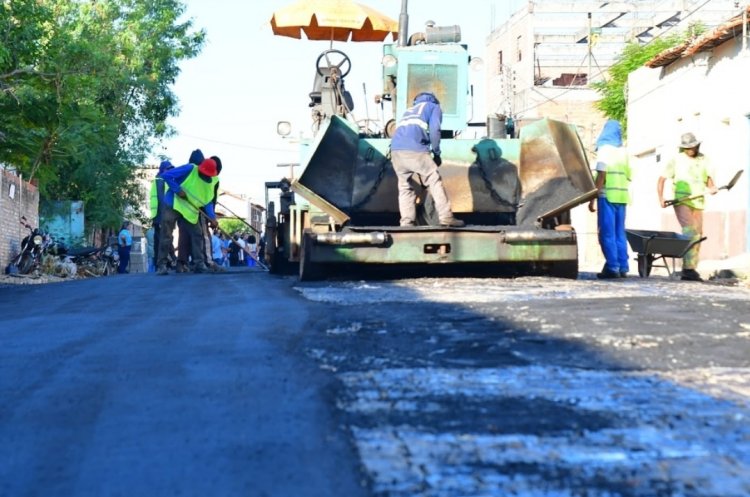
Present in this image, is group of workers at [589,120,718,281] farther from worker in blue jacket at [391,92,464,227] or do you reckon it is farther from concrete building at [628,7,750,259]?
concrete building at [628,7,750,259]

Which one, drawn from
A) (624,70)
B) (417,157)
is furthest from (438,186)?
(624,70)

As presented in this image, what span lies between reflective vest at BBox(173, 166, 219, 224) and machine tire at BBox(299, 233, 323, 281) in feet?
14.5

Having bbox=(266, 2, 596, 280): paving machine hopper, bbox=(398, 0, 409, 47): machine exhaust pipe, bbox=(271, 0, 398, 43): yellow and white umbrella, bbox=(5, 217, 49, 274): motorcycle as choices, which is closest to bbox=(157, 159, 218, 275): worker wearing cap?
bbox=(271, 0, 398, 43): yellow and white umbrella

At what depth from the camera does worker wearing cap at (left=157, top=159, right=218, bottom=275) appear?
14.1 metres

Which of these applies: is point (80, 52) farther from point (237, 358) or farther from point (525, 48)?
point (525, 48)

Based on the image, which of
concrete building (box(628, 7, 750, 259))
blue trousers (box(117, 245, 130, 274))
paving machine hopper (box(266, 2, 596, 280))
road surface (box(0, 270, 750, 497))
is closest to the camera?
road surface (box(0, 270, 750, 497))

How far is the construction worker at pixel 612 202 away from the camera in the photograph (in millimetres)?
11023

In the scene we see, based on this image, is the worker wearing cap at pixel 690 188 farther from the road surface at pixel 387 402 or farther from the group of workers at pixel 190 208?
the group of workers at pixel 190 208

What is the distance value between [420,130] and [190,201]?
496cm

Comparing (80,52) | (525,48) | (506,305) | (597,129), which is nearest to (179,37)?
(80,52)

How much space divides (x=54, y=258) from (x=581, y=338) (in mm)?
16657

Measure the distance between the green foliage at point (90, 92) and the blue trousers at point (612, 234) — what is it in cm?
857

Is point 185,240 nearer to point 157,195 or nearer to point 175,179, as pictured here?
point 175,179

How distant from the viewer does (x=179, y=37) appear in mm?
34250
